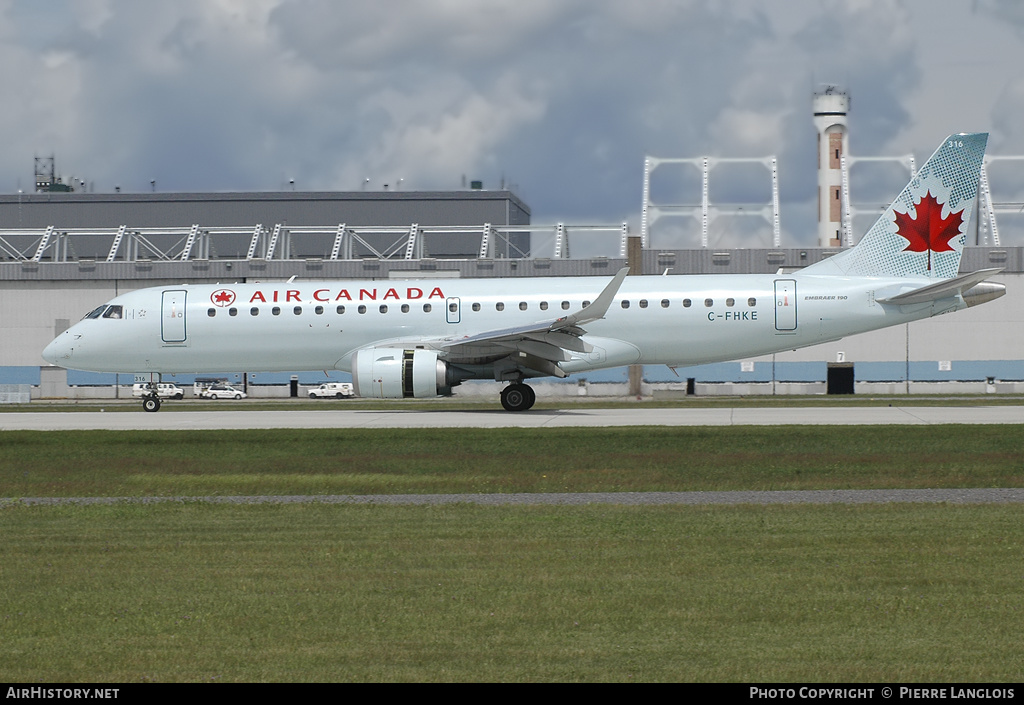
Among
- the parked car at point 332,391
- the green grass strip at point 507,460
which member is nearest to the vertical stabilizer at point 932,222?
the green grass strip at point 507,460

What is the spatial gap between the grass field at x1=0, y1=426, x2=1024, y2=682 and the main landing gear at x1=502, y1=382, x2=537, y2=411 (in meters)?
13.6

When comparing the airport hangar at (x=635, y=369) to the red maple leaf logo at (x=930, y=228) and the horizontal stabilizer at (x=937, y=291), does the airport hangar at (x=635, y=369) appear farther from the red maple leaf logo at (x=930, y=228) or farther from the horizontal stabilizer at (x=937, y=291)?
the horizontal stabilizer at (x=937, y=291)

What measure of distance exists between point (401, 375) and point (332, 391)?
122 ft

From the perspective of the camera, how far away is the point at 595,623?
8.84m

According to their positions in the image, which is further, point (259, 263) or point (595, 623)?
point (259, 263)

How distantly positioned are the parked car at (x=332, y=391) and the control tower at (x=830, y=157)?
44.3 metres

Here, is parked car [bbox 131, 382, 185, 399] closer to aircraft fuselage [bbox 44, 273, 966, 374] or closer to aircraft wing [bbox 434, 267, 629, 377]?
aircraft fuselage [bbox 44, 273, 966, 374]

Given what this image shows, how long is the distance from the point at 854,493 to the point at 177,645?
11.3 metres

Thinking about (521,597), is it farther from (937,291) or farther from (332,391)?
(332,391)

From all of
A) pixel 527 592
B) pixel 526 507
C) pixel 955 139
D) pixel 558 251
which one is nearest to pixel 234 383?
pixel 558 251

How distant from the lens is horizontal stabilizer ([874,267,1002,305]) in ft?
101
